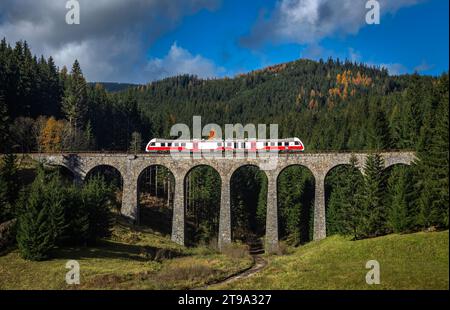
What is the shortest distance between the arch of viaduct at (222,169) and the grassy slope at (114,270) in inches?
448

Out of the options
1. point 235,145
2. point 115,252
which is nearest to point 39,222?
point 115,252

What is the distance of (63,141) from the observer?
254 ft

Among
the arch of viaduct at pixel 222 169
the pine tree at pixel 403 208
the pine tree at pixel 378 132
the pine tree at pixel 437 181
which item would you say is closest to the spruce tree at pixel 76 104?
the arch of viaduct at pixel 222 169

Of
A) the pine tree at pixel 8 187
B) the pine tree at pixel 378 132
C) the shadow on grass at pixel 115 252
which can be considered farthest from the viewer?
the pine tree at pixel 378 132

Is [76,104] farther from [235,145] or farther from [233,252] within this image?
[233,252]

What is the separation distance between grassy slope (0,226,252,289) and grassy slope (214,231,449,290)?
499 cm

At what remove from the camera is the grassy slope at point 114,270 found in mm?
32656

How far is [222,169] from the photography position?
208 ft

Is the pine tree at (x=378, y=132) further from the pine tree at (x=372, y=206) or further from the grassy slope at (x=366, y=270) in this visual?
the grassy slope at (x=366, y=270)

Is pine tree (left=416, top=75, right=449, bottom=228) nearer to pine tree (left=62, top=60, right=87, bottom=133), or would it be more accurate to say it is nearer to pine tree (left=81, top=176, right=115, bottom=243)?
pine tree (left=81, top=176, right=115, bottom=243)

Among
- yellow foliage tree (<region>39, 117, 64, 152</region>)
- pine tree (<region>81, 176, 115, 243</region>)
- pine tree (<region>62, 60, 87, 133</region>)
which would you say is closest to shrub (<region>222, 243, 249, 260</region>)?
pine tree (<region>81, 176, 115, 243</region>)

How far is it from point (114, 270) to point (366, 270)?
2059cm
